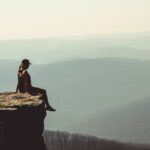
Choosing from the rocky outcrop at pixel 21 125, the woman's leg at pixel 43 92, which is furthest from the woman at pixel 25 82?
the rocky outcrop at pixel 21 125

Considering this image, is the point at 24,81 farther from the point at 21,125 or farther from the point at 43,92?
the point at 21,125

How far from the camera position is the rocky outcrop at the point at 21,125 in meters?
12.0

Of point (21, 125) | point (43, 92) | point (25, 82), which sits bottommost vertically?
point (21, 125)

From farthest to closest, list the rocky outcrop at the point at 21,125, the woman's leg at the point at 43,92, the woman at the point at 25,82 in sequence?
the woman at the point at 25,82, the woman's leg at the point at 43,92, the rocky outcrop at the point at 21,125

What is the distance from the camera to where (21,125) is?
1209 cm

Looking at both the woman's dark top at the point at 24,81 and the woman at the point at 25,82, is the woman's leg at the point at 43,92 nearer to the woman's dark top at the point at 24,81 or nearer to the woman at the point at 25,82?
the woman at the point at 25,82

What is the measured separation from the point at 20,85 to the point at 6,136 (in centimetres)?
343

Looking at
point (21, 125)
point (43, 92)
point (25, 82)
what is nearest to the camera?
point (21, 125)

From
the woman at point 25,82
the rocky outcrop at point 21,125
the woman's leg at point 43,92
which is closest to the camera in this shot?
the rocky outcrop at point 21,125

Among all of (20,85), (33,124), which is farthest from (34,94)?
(33,124)

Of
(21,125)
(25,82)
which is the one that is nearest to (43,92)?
(25,82)

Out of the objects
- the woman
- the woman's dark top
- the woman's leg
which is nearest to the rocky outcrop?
the woman's leg

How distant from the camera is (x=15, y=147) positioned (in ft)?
39.7

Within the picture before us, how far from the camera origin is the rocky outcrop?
39.3 ft
